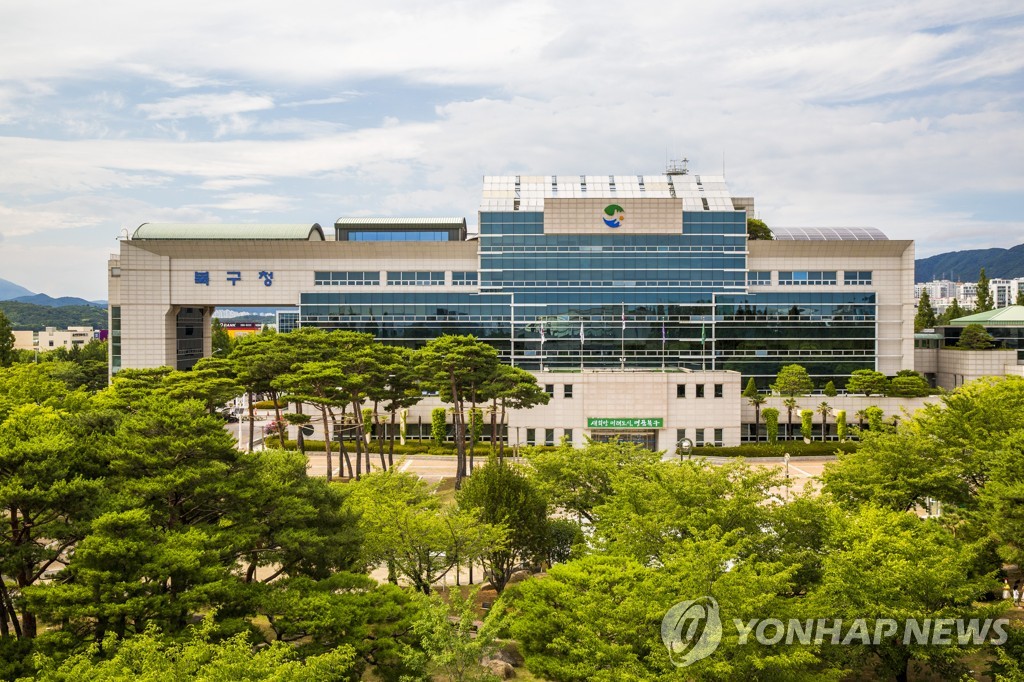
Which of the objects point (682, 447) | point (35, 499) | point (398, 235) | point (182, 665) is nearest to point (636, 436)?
point (682, 447)

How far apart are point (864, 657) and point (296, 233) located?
6434 cm

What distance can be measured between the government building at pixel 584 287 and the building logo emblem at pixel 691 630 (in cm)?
5093

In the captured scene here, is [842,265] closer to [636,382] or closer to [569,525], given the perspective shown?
[636,382]

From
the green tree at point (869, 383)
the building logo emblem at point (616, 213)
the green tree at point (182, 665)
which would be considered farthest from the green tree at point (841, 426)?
the green tree at point (182, 665)

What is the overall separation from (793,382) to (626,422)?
55.1 feet

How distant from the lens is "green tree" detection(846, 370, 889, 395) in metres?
62.0

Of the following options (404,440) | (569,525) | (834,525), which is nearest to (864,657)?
(834,525)

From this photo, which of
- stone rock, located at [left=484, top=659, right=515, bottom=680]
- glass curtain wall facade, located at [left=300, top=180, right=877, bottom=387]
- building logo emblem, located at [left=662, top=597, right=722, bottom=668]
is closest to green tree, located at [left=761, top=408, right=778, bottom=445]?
glass curtain wall facade, located at [left=300, top=180, right=877, bottom=387]

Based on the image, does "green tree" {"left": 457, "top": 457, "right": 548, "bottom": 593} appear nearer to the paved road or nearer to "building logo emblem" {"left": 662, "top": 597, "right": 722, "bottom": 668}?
"building logo emblem" {"left": 662, "top": 597, "right": 722, "bottom": 668}

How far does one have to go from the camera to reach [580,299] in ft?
226

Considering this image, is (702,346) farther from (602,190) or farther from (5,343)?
(5,343)

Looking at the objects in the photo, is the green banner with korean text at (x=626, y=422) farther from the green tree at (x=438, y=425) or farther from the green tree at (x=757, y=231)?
the green tree at (x=757, y=231)

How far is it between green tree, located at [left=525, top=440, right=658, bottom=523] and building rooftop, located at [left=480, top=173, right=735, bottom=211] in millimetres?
41568

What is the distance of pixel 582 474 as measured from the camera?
98.6 feet
